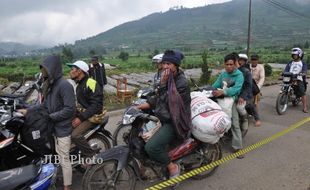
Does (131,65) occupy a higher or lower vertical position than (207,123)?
lower

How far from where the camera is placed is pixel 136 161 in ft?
12.3

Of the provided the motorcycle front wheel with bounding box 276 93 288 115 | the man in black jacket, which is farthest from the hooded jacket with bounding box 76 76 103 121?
the motorcycle front wheel with bounding box 276 93 288 115

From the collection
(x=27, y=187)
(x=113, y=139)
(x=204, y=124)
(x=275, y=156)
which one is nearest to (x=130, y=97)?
(x=113, y=139)

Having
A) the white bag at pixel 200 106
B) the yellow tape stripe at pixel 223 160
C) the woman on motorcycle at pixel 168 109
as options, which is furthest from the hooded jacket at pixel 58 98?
the white bag at pixel 200 106

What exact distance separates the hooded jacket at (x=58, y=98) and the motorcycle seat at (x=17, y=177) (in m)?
0.90

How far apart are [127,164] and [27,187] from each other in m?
1.27

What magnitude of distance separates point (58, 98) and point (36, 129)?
1.35 ft

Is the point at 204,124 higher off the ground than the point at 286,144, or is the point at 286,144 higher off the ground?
the point at 204,124

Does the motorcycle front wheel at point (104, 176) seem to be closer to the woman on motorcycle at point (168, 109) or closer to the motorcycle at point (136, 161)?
the motorcycle at point (136, 161)

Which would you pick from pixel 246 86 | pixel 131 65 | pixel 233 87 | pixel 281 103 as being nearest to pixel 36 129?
pixel 233 87

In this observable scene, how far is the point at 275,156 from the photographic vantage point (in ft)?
16.9

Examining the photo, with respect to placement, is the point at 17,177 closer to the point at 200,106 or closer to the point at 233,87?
the point at 200,106

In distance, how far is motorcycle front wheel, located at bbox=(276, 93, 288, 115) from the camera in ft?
26.2

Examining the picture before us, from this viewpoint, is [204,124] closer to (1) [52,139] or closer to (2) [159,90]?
(2) [159,90]
